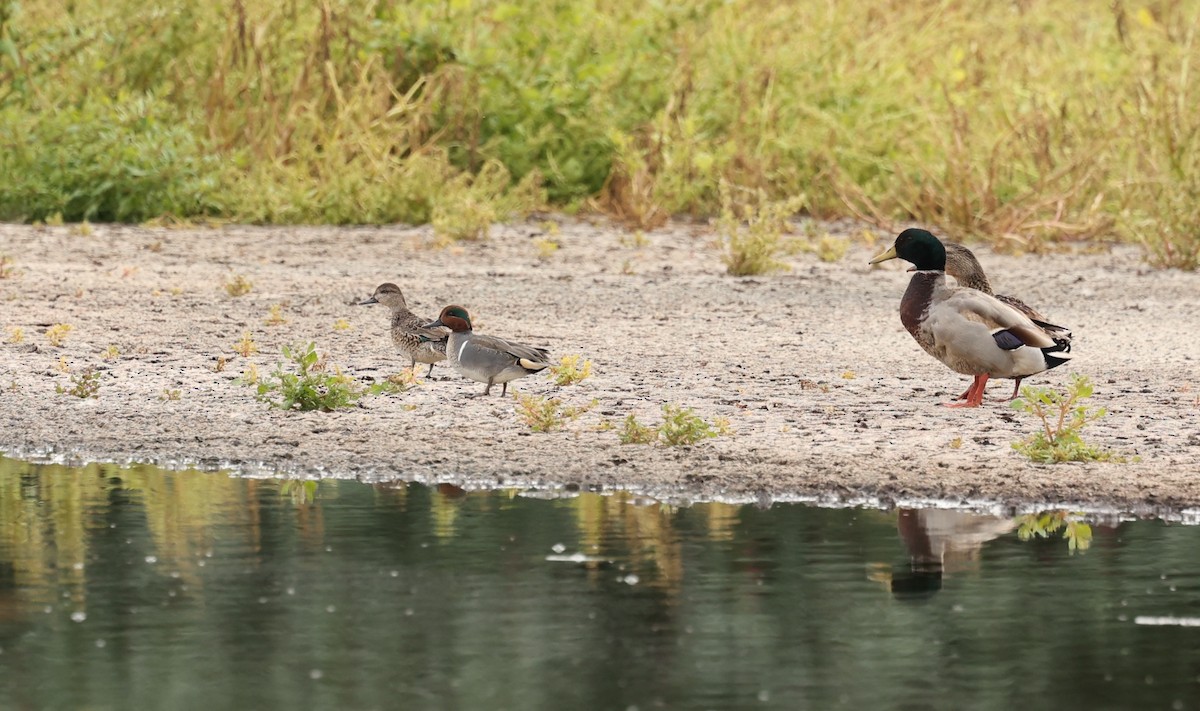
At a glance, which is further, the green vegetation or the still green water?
the green vegetation

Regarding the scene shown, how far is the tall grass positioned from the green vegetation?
22.5ft

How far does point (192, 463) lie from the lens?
8.11m

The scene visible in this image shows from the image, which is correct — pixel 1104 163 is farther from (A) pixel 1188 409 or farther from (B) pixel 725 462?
(B) pixel 725 462

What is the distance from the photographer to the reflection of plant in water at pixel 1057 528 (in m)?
6.80

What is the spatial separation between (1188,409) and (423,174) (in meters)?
7.79

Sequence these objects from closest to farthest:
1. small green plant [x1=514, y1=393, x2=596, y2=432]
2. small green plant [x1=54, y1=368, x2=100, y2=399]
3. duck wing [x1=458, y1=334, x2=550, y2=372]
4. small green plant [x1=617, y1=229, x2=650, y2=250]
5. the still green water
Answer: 1. the still green water
2. small green plant [x1=514, y1=393, x2=596, y2=432]
3. duck wing [x1=458, y1=334, x2=550, y2=372]
4. small green plant [x1=54, y1=368, x2=100, y2=399]
5. small green plant [x1=617, y1=229, x2=650, y2=250]

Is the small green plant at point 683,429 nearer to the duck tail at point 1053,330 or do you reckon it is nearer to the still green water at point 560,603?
the still green water at point 560,603

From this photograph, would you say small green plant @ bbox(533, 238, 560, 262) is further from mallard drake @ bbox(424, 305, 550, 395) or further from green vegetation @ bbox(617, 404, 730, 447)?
green vegetation @ bbox(617, 404, 730, 447)

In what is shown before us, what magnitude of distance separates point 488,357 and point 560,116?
8304 mm

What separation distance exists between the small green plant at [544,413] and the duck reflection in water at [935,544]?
1684 mm

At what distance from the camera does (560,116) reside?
1717cm

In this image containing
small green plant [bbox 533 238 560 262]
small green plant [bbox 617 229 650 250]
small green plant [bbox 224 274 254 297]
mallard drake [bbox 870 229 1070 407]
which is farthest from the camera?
small green plant [bbox 617 229 650 250]

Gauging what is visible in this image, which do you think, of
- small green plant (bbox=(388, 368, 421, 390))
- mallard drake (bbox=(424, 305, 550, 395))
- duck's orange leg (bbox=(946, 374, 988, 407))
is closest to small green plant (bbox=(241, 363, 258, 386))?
small green plant (bbox=(388, 368, 421, 390))

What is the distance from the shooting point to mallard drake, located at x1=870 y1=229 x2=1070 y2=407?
28.8 ft
